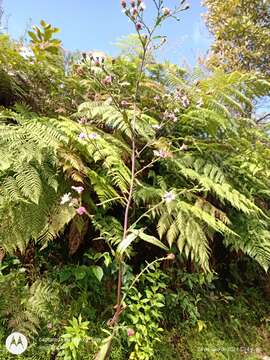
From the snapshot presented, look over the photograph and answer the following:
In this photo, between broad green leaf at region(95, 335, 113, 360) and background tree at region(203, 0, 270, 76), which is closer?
broad green leaf at region(95, 335, 113, 360)

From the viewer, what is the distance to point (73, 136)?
1.76 meters

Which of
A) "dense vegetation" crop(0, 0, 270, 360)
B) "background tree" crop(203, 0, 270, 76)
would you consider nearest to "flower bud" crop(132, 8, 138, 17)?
"dense vegetation" crop(0, 0, 270, 360)

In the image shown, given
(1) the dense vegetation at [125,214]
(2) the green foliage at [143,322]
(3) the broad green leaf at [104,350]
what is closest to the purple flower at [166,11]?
(1) the dense vegetation at [125,214]

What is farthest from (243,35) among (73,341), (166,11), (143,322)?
(73,341)

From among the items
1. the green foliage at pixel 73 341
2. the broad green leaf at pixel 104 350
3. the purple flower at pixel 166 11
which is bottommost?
the green foliage at pixel 73 341

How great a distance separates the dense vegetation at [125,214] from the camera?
5.00ft

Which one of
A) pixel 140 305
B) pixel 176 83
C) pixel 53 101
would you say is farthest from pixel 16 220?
pixel 176 83

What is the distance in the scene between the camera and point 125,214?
4.39ft

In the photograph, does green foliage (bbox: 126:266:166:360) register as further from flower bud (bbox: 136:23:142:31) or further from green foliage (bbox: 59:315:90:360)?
flower bud (bbox: 136:23:142:31)

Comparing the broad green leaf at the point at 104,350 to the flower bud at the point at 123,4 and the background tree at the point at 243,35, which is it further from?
the background tree at the point at 243,35

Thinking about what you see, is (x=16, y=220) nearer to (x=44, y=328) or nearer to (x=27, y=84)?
(x=44, y=328)

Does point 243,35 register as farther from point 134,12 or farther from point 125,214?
point 125,214

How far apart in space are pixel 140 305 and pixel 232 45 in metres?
6.16

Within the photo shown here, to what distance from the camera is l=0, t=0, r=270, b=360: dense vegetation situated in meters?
1.53
